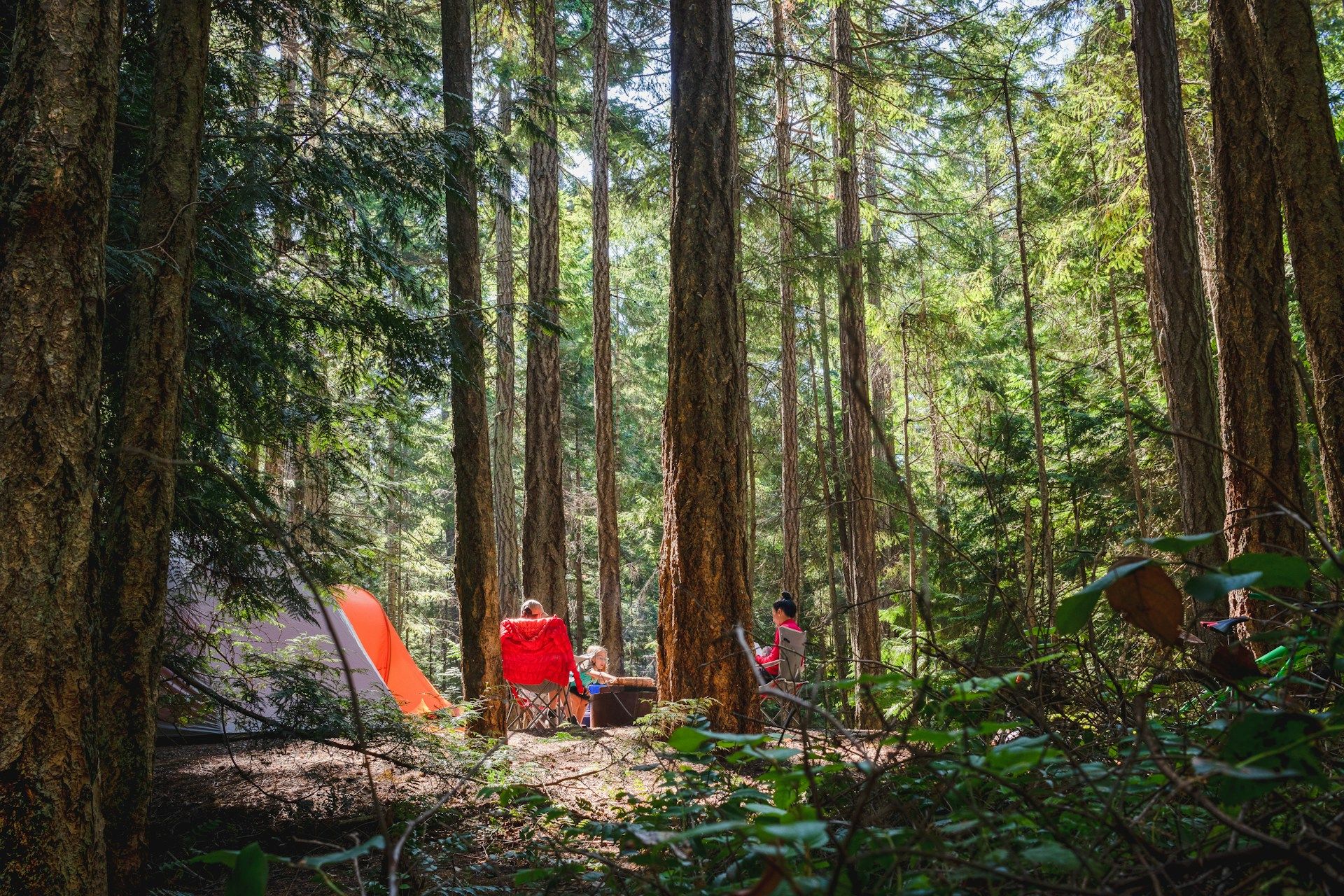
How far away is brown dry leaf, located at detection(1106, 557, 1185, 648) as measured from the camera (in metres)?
1.15

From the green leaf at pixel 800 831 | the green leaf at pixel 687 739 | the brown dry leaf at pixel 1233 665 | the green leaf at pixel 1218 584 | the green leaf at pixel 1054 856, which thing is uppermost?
the green leaf at pixel 1218 584

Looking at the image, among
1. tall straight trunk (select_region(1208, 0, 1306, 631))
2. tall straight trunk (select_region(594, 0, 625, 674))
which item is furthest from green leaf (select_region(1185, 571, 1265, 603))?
tall straight trunk (select_region(594, 0, 625, 674))

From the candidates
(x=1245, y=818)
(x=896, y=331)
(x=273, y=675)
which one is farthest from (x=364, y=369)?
(x=896, y=331)

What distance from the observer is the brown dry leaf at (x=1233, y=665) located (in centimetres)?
128

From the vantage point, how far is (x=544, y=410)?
424 inches

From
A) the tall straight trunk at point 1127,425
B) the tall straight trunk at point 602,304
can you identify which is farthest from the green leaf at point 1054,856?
the tall straight trunk at point 602,304

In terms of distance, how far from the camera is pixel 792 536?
1293cm

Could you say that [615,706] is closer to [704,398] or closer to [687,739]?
[704,398]

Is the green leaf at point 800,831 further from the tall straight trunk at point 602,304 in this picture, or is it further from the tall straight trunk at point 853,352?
the tall straight trunk at point 602,304

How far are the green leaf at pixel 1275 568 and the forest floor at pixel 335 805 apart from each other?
272cm

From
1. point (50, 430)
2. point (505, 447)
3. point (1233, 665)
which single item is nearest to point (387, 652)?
point (505, 447)

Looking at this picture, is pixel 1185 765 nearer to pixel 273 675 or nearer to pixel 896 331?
pixel 273 675

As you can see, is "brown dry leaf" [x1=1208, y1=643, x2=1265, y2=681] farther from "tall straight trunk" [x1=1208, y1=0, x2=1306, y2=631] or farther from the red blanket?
the red blanket

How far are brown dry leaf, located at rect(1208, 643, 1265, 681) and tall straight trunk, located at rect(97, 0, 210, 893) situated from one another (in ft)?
12.0
